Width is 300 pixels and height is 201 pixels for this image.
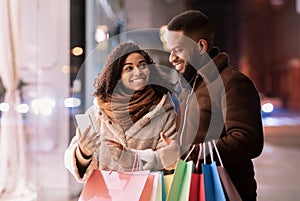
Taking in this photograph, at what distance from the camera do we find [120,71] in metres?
1.44

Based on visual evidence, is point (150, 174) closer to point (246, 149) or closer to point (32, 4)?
point (246, 149)

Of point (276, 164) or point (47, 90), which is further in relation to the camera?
point (276, 164)

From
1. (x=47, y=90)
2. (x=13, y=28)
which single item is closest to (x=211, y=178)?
(x=47, y=90)

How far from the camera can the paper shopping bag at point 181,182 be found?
1407 mm

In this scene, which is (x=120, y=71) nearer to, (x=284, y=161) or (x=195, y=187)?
(x=195, y=187)

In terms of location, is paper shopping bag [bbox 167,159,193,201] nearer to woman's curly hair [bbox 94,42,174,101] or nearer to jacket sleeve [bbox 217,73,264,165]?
jacket sleeve [bbox 217,73,264,165]

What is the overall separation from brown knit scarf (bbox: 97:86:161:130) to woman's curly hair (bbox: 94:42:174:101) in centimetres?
2

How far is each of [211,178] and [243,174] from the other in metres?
0.12

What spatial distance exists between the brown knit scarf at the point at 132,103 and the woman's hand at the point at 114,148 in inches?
2.9

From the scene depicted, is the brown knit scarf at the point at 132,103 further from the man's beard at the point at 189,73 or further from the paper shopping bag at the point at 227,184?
the paper shopping bag at the point at 227,184

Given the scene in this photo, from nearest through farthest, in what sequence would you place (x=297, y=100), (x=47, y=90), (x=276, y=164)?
(x=47, y=90) → (x=276, y=164) → (x=297, y=100)

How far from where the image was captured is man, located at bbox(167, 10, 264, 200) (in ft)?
4.56

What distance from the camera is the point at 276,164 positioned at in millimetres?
5180

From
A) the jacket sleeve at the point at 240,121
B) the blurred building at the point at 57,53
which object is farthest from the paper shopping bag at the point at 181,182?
the blurred building at the point at 57,53
